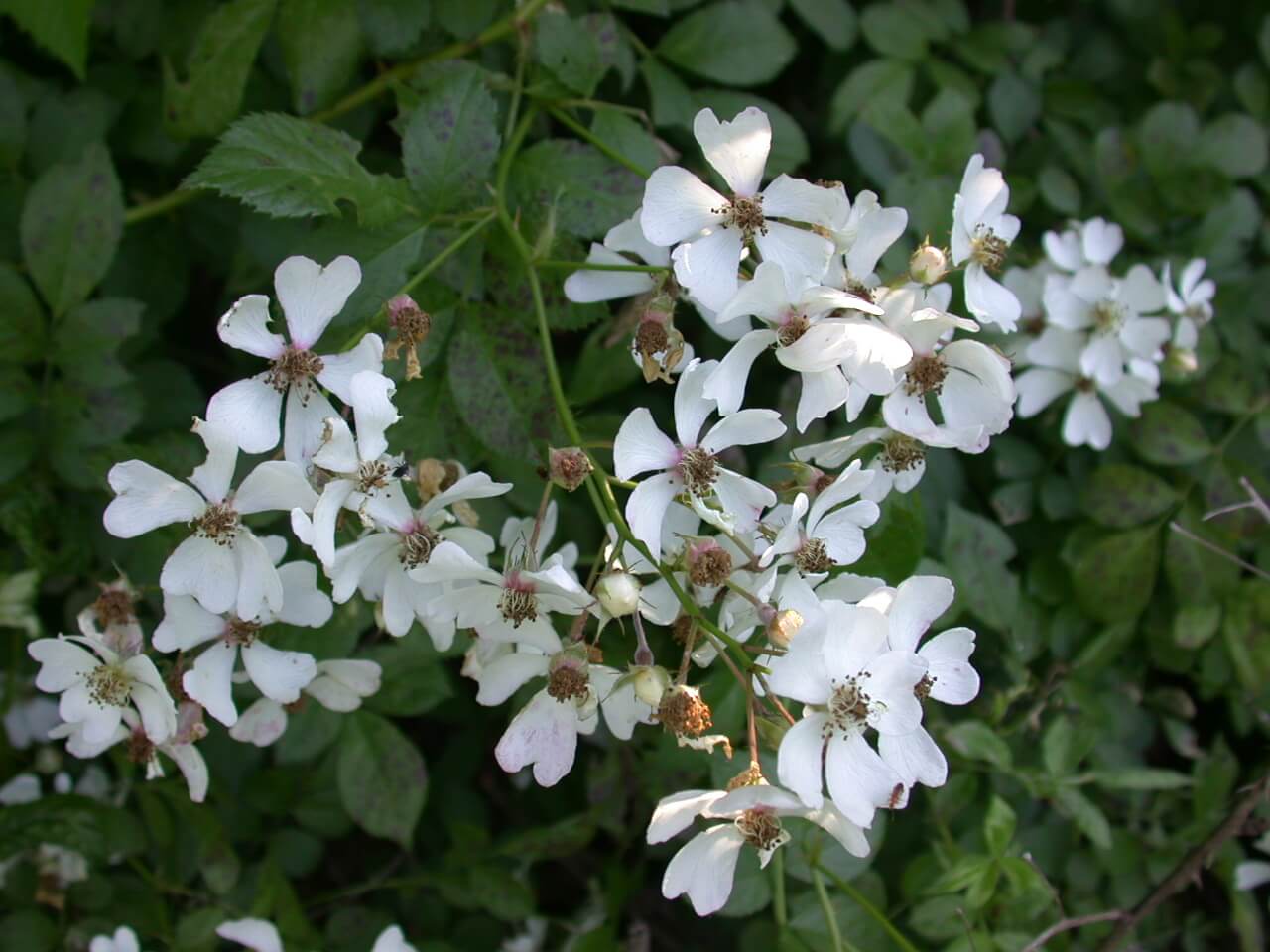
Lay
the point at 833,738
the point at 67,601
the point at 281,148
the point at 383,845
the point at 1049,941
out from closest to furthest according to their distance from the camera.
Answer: the point at 833,738 < the point at 281,148 < the point at 1049,941 < the point at 67,601 < the point at 383,845

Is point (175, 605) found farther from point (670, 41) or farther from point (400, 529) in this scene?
point (670, 41)

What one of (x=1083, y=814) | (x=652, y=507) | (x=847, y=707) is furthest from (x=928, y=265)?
(x=1083, y=814)

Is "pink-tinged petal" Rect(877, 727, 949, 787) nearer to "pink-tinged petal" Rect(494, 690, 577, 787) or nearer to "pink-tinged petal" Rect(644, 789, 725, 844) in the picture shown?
"pink-tinged petal" Rect(644, 789, 725, 844)

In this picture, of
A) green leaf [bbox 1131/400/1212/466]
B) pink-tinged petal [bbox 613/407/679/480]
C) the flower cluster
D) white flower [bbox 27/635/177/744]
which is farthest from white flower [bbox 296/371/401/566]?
green leaf [bbox 1131/400/1212/466]


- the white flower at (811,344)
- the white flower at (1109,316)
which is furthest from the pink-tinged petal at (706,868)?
the white flower at (1109,316)

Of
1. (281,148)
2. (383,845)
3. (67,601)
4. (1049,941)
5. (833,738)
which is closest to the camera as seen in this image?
(833,738)

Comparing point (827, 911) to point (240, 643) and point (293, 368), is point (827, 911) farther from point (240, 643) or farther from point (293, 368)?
point (293, 368)

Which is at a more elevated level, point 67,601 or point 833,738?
point 833,738

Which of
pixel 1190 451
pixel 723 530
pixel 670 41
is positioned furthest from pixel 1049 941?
pixel 670 41

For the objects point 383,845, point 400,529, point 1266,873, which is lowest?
point 383,845
